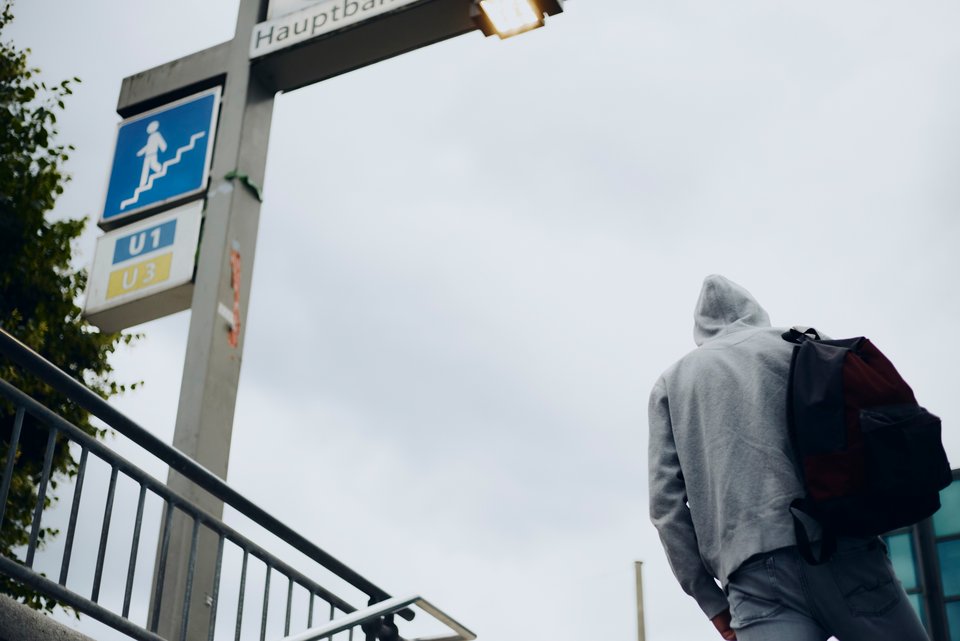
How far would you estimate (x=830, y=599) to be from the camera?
2.42 metres

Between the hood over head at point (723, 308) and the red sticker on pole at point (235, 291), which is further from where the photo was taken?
the red sticker on pole at point (235, 291)

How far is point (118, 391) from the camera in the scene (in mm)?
14781

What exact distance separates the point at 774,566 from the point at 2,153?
14231mm

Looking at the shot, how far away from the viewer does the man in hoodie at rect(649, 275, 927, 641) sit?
2.43 meters

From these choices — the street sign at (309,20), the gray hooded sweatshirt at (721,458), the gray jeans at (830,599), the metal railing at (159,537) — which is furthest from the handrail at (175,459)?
the street sign at (309,20)

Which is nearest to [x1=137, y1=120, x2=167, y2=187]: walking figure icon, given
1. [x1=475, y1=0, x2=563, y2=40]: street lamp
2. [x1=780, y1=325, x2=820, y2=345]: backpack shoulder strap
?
[x1=475, y1=0, x2=563, y2=40]: street lamp

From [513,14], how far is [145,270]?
2.55 metres

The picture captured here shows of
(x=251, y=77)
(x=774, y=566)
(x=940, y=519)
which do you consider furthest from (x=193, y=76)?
(x=940, y=519)

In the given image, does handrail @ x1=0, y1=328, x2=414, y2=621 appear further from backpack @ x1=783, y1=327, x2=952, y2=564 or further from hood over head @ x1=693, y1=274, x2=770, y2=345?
backpack @ x1=783, y1=327, x2=952, y2=564

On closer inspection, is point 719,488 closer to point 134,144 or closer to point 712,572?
point 712,572

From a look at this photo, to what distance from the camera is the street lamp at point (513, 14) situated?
19.0 feet

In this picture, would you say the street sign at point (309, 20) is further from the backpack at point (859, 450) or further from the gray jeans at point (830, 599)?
the gray jeans at point (830, 599)

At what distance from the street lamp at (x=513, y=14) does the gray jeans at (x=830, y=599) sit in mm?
4033

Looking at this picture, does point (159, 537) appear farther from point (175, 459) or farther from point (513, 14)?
point (513, 14)
